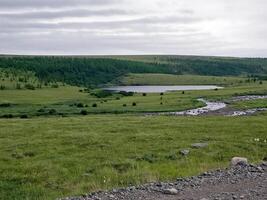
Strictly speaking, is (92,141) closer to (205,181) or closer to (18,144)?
(18,144)

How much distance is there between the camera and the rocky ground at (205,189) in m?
14.9

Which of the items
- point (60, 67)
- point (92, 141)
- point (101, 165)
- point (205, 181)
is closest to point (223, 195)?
point (205, 181)

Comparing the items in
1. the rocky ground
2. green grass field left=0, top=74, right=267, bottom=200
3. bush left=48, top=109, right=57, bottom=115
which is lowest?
bush left=48, top=109, right=57, bottom=115

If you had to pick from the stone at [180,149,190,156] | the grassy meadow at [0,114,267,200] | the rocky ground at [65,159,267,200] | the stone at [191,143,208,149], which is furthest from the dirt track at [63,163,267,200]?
the stone at [191,143,208,149]

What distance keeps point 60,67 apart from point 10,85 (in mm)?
79640

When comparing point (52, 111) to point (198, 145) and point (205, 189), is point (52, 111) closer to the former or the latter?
point (198, 145)

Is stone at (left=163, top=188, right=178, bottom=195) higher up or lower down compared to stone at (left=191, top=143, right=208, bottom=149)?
higher up

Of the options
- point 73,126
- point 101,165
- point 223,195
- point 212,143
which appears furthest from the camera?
point 73,126

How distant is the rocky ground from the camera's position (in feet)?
48.9

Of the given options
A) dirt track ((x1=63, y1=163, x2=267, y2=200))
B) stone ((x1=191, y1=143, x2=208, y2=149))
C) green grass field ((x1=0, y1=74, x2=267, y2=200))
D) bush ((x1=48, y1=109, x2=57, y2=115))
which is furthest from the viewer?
bush ((x1=48, y1=109, x2=57, y2=115))

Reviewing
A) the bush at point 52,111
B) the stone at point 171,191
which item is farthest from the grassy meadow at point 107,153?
the bush at point 52,111

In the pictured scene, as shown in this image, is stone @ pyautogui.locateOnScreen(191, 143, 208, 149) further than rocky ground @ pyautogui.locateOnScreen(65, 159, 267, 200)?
Yes

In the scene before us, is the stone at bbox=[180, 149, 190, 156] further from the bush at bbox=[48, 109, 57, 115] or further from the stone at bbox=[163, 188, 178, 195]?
the bush at bbox=[48, 109, 57, 115]

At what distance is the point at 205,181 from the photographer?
55.8ft
